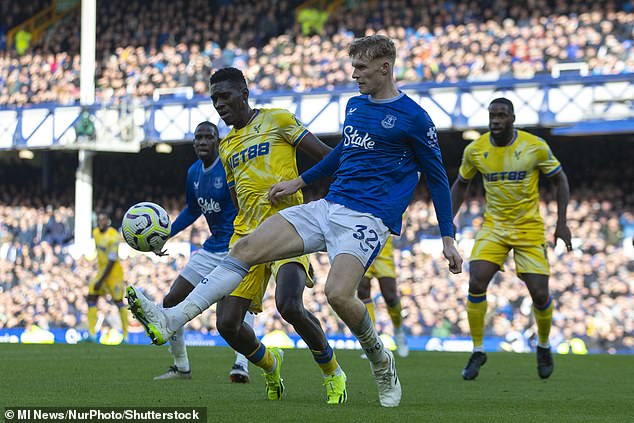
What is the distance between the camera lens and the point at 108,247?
19.8m

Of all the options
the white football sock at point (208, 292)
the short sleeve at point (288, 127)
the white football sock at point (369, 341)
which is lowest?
the white football sock at point (369, 341)

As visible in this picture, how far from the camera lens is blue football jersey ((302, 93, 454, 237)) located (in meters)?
6.67

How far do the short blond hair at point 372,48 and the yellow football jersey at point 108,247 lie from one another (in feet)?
44.5

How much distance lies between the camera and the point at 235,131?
313 inches

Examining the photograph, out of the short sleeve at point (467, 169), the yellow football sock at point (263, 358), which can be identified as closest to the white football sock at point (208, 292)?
the yellow football sock at point (263, 358)

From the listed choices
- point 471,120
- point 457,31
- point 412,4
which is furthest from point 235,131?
point 412,4

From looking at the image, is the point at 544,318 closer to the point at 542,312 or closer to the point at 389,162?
the point at 542,312

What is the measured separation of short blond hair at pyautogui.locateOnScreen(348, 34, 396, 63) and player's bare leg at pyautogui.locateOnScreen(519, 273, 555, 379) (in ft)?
14.8

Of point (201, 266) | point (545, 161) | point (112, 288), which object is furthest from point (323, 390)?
point (112, 288)

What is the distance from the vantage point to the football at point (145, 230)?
25.3ft

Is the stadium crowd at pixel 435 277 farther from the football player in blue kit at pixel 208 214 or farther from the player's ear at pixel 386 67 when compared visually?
the player's ear at pixel 386 67

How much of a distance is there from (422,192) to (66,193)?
12461 millimetres

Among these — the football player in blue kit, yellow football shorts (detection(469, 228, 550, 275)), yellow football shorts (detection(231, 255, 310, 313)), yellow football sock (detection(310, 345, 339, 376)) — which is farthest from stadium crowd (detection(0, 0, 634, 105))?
yellow football sock (detection(310, 345, 339, 376))

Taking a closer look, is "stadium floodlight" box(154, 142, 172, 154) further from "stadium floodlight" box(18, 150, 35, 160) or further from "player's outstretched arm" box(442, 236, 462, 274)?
"player's outstretched arm" box(442, 236, 462, 274)
